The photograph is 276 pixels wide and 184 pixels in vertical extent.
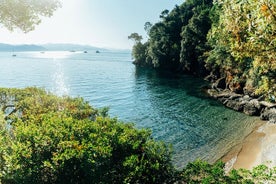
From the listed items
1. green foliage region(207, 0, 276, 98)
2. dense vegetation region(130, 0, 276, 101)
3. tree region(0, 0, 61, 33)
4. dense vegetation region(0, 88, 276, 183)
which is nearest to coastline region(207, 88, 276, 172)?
dense vegetation region(130, 0, 276, 101)

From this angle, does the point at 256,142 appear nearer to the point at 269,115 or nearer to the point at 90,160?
the point at 269,115

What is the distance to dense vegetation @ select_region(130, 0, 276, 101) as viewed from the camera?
8562 mm

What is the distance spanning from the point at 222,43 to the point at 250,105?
27.3m

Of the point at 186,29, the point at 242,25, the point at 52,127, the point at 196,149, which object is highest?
the point at 186,29

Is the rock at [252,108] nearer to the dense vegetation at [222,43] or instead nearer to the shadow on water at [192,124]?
the shadow on water at [192,124]

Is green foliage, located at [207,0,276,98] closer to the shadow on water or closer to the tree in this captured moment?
the tree

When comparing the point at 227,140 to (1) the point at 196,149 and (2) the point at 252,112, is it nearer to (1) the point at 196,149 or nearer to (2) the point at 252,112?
(1) the point at 196,149

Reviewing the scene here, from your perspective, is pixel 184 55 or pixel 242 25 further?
pixel 184 55

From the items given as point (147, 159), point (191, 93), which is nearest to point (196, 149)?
point (147, 159)

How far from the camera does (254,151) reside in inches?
980

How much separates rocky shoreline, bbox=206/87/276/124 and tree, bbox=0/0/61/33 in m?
29.4

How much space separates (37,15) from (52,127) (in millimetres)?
5611

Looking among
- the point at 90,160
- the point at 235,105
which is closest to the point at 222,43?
the point at 90,160

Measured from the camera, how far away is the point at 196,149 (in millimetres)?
25375
